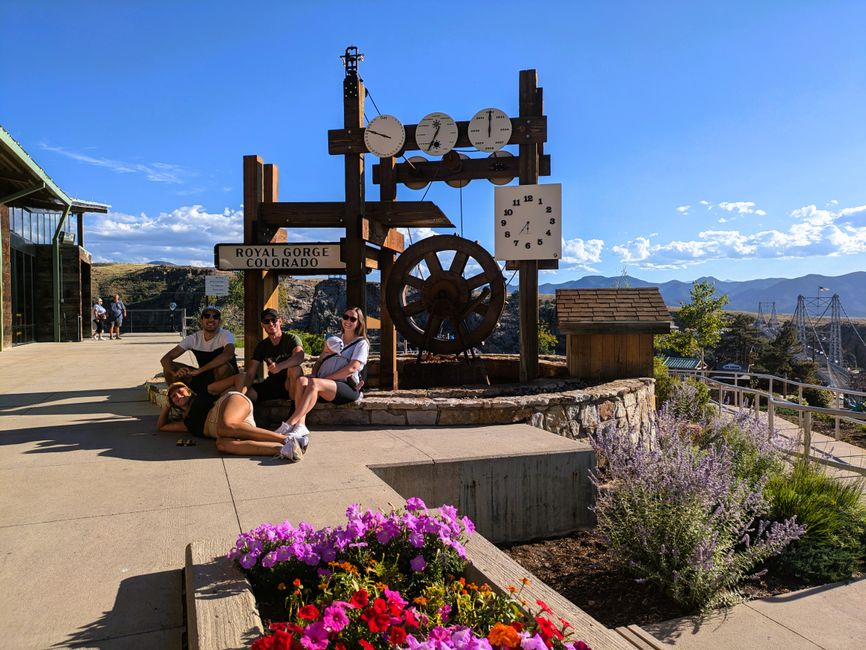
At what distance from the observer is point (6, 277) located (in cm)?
1816

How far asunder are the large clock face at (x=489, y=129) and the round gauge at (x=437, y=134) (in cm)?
27

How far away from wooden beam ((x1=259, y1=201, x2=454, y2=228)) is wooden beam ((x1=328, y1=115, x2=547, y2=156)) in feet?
2.35

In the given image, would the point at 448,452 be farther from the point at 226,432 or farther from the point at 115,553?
the point at 115,553

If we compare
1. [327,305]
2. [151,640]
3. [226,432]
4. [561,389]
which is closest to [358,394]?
[226,432]

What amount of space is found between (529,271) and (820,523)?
4.46 meters

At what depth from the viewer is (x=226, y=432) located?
189 inches

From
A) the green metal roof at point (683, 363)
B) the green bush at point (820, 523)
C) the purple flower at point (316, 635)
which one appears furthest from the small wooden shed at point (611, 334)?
the green metal roof at point (683, 363)

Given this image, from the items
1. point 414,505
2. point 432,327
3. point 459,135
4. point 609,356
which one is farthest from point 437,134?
point 414,505

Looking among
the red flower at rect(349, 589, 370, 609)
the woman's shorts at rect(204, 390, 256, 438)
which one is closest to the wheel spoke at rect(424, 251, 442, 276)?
the woman's shorts at rect(204, 390, 256, 438)

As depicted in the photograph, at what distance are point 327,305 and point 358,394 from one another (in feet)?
170

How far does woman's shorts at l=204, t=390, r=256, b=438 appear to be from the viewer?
4957 millimetres

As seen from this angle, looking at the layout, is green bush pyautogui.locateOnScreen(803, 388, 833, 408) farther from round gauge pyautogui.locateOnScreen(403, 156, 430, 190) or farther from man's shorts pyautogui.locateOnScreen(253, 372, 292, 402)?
man's shorts pyautogui.locateOnScreen(253, 372, 292, 402)

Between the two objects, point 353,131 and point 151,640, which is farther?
point 353,131

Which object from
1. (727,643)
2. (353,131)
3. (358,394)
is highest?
(353,131)
